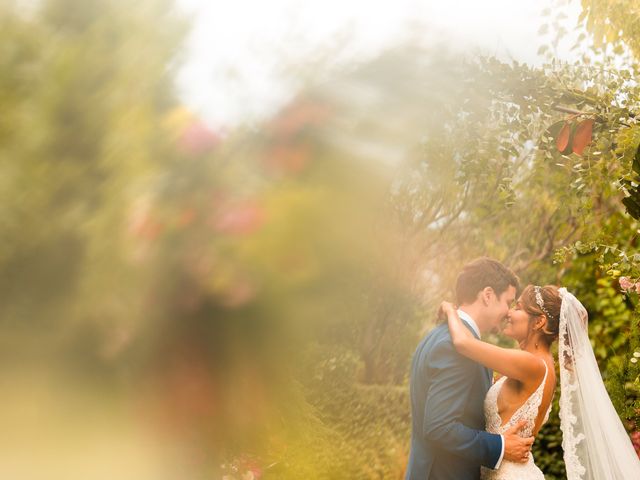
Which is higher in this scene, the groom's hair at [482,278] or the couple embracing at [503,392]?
the groom's hair at [482,278]

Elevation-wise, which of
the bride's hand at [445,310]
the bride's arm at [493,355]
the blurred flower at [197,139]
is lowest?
the bride's arm at [493,355]

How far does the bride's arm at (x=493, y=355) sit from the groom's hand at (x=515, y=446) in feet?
0.82

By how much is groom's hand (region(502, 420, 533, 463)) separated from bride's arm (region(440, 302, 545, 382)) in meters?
0.25

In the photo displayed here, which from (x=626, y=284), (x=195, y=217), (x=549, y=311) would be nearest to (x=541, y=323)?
(x=549, y=311)

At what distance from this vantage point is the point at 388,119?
552 centimetres

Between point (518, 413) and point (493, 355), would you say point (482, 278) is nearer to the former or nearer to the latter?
point (493, 355)

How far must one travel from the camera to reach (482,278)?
145 inches

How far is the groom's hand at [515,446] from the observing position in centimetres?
352

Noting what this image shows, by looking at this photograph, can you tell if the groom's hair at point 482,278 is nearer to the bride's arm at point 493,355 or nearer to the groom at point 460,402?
the groom at point 460,402

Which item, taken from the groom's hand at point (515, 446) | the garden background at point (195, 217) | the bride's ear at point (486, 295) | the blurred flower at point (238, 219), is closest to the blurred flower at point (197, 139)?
the garden background at point (195, 217)

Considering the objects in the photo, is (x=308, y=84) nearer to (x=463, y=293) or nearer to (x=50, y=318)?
(x=463, y=293)

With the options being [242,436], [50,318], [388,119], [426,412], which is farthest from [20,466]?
[388,119]

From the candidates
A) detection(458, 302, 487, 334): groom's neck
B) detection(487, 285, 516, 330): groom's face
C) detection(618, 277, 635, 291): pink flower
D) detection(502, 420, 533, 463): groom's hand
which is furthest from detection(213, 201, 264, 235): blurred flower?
detection(618, 277, 635, 291): pink flower

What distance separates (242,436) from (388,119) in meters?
2.47
